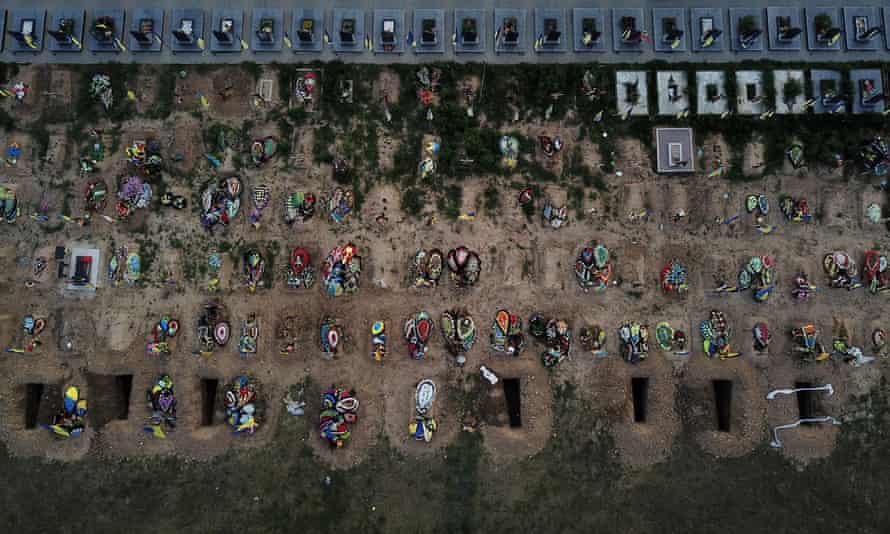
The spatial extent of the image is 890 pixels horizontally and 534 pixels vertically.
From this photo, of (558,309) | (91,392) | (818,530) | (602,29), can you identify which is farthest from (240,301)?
(818,530)

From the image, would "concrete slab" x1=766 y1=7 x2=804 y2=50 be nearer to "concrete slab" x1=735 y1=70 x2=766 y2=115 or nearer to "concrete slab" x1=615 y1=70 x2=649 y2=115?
"concrete slab" x1=735 y1=70 x2=766 y2=115

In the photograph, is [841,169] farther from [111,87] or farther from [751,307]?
[111,87]

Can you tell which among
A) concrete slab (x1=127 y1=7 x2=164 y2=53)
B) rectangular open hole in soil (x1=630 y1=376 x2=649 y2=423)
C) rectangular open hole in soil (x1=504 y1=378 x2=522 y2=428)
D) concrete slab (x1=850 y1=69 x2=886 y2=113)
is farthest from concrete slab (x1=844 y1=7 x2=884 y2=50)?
concrete slab (x1=127 y1=7 x2=164 y2=53)

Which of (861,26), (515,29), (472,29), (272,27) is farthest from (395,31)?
(861,26)

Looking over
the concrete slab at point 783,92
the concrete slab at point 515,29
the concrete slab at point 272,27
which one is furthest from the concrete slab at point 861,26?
the concrete slab at point 272,27

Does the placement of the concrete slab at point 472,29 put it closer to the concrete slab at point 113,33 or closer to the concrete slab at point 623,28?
the concrete slab at point 623,28

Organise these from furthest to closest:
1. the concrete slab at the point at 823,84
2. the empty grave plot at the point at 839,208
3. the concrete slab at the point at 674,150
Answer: the concrete slab at the point at 823,84 < the empty grave plot at the point at 839,208 < the concrete slab at the point at 674,150

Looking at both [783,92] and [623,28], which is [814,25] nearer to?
[783,92]
